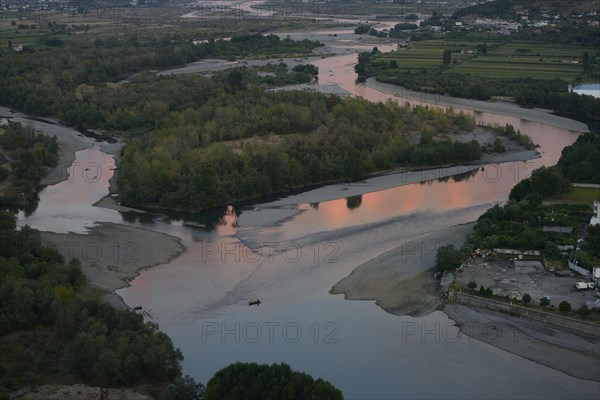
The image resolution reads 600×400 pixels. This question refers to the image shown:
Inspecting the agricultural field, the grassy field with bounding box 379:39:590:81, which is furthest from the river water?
the grassy field with bounding box 379:39:590:81

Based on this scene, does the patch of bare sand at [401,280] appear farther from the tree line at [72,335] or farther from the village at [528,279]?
the tree line at [72,335]

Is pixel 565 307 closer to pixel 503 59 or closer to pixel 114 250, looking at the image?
pixel 114 250

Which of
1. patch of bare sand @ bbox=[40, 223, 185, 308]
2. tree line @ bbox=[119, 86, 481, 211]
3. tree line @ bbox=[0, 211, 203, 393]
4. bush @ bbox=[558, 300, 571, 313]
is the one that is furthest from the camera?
tree line @ bbox=[119, 86, 481, 211]

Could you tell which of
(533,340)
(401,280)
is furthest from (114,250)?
(533,340)

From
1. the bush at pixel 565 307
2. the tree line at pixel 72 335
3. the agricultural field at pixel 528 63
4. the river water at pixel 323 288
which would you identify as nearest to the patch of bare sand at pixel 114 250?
the river water at pixel 323 288

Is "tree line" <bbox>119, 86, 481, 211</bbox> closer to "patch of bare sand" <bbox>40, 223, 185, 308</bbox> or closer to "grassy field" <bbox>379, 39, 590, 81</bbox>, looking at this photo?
"patch of bare sand" <bbox>40, 223, 185, 308</bbox>

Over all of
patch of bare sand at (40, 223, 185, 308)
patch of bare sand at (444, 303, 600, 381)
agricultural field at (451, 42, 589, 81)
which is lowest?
→ patch of bare sand at (444, 303, 600, 381)
